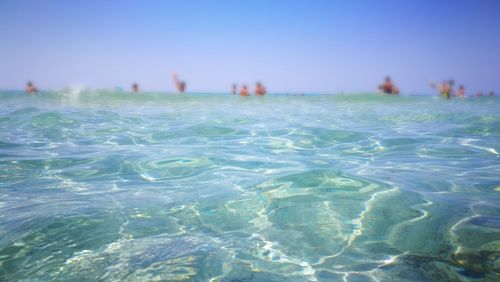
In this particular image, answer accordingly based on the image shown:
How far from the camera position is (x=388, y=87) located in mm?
24438

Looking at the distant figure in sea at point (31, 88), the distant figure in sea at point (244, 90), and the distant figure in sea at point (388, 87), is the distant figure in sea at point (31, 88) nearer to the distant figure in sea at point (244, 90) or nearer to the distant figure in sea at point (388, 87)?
the distant figure in sea at point (244, 90)

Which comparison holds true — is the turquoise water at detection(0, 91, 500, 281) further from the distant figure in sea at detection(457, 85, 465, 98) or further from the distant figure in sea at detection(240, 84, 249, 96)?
the distant figure in sea at detection(457, 85, 465, 98)

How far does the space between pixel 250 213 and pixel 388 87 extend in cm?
2498

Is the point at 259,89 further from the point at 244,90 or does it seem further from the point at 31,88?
the point at 31,88

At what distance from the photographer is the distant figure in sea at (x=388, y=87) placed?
2423 centimetres

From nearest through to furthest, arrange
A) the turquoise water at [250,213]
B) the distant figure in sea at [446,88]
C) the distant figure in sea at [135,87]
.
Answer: the turquoise water at [250,213] < the distant figure in sea at [446,88] < the distant figure in sea at [135,87]

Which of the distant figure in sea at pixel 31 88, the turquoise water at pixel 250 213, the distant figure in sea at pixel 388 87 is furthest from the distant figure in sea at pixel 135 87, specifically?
the turquoise water at pixel 250 213

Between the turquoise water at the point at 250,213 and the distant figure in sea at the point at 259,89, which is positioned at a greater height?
the distant figure in sea at the point at 259,89

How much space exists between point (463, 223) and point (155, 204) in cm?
278

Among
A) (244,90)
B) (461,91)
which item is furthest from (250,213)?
(461,91)

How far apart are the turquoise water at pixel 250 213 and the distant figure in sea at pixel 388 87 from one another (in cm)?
2047

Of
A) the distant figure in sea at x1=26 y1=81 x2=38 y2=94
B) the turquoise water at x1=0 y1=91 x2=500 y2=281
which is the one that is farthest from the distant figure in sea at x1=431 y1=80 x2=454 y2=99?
the distant figure in sea at x1=26 y1=81 x2=38 y2=94

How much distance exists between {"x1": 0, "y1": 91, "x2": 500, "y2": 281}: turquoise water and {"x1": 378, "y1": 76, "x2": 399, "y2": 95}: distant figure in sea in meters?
20.5

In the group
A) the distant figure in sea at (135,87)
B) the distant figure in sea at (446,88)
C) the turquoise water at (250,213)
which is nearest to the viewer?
the turquoise water at (250,213)
